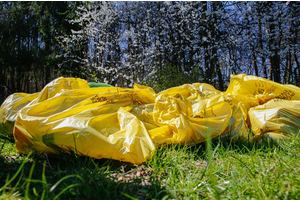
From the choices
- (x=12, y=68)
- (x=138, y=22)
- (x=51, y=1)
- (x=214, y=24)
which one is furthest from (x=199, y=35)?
(x=12, y=68)

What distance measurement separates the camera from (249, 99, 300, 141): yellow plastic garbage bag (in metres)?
1.57

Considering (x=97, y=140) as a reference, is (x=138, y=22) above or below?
above

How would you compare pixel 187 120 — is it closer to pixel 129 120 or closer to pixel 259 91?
pixel 129 120

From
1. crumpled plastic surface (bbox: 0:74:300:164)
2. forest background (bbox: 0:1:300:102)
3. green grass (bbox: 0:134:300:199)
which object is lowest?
green grass (bbox: 0:134:300:199)

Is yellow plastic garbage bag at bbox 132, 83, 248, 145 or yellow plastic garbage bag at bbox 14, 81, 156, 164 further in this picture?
yellow plastic garbage bag at bbox 132, 83, 248, 145

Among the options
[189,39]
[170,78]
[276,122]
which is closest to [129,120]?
[276,122]

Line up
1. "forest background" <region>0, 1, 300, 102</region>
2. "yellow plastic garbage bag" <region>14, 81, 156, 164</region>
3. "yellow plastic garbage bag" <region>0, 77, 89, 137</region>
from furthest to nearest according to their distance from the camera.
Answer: "forest background" <region>0, 1, 300, 102</region> < "yellow plastic garbage bag" <region>0, 77, 89, 137</region> < "yellow plastic garbage bag" <region>14, 81, 156, 164</region>

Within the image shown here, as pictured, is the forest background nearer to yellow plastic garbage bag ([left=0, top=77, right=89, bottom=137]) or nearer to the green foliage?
the green foliage

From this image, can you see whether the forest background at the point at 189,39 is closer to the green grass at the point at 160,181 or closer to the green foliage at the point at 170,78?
the green foliage at the point at 170,78

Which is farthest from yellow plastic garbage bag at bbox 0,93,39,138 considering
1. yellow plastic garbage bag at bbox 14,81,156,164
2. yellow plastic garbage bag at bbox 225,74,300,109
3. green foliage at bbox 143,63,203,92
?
green foliage at bbox 143,63,203,92

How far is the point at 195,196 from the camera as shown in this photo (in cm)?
79

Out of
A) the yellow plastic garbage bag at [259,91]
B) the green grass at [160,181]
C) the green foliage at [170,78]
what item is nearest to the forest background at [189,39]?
the green foliage at [170,78]

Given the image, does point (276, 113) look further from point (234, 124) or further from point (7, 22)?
point (7, 22)

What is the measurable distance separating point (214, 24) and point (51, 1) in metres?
9.04
